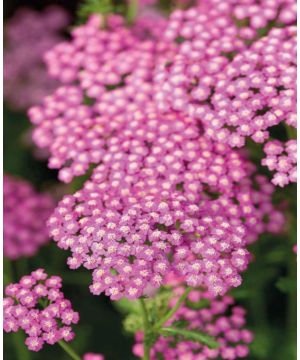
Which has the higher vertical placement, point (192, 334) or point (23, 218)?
point (192, 334)

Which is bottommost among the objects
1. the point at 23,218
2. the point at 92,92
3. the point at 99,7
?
the point at 23,218

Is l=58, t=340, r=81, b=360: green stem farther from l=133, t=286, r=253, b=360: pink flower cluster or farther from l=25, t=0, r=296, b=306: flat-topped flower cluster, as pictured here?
l=133, t=286, r=253, b=360: pink flower cluster

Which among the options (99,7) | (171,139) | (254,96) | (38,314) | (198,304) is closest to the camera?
(38,314)

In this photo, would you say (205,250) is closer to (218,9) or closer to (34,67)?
(218,9)

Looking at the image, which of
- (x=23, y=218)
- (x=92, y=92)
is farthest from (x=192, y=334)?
(x=23, y=218)

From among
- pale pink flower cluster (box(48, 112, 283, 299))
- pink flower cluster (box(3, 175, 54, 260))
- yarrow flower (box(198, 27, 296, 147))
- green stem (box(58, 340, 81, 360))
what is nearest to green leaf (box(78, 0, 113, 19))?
pale pink flower cluster (box(48, 112, 283, 299))

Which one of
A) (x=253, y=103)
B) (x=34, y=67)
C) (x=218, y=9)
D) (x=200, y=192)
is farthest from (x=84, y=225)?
(x=34, y=67)

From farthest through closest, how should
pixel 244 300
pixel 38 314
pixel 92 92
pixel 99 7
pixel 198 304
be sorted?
pixel 244 300
pixel 99 7
pixel 92 92
pixel 198 304
pixel 38 314

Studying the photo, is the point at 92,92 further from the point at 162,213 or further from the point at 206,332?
the point at 206,332
